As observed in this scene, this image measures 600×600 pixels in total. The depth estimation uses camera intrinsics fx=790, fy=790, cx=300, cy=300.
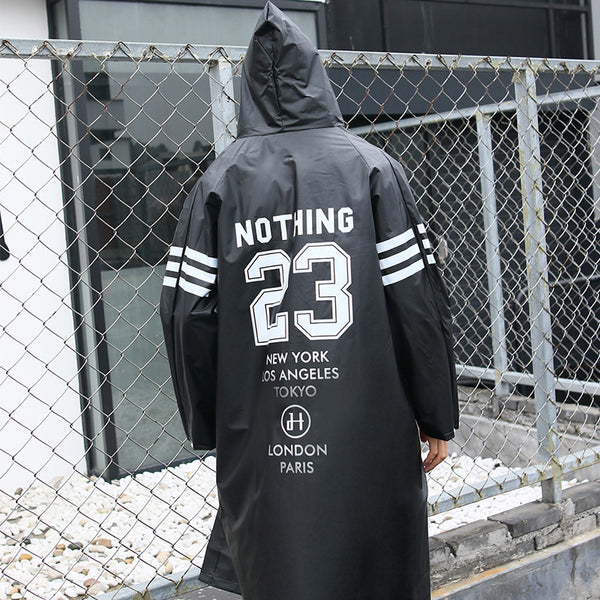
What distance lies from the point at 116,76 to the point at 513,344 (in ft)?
10.6

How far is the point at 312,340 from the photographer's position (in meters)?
1.87

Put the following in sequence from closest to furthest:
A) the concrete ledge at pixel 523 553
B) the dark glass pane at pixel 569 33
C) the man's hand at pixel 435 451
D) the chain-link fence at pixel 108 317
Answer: the man's hand at pixel 435 451 < the concrete ledge at pixel 523 553 < the chain-link fence at pixel 108 317 < the dark glass pane at pixel 569 33

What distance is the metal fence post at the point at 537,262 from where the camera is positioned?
3.09 metres

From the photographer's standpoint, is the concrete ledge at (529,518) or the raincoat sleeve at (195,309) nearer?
the raincoat sleeve at (195,309)

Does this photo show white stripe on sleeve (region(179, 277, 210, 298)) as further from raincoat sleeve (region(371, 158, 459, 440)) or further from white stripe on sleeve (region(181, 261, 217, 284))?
raincoat sleeve (region(371, 158, 459, 440))

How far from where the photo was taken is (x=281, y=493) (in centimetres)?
186

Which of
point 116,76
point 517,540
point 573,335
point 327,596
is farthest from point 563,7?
point 327,596

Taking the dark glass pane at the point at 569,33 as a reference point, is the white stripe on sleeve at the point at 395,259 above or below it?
below

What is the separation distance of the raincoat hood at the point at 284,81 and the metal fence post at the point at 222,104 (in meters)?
0.44

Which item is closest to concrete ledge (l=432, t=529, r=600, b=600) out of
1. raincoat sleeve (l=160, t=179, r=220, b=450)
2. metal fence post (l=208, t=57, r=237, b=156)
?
raincoat sleeve (l=160, t=179, r=220, b=450)

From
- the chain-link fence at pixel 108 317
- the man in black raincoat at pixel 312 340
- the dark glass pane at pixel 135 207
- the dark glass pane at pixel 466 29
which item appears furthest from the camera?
the dark glass pane at pixel 466 29

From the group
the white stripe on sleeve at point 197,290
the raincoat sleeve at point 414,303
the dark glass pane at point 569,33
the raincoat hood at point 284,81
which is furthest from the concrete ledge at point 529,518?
the dark glass pane at point 569,33

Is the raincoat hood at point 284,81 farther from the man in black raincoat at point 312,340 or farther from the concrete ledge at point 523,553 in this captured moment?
the concrete ledge at point 523,553

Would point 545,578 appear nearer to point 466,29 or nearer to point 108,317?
point 108,317
